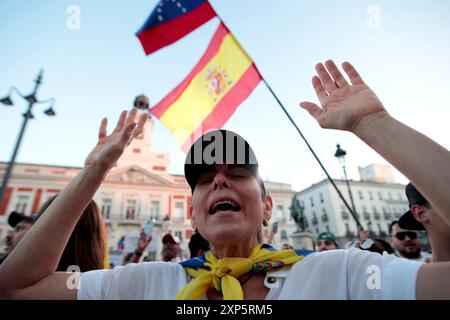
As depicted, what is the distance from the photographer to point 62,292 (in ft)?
4.10

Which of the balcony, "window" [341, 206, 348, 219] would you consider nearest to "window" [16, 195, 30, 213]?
the balcony

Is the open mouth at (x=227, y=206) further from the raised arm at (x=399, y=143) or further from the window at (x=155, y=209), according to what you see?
the window at (x=155, y=209)

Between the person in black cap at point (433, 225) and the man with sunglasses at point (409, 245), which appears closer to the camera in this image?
the person in black cap at point (433, 225)

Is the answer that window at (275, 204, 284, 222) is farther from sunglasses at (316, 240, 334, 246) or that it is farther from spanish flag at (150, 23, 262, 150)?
spanish flag at (150, 23, 262, 150)

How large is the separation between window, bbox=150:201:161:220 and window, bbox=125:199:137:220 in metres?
1.95

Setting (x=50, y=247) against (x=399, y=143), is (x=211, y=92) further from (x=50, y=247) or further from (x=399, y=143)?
(x=399, y=143)

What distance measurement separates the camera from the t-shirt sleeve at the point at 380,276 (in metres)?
→ 0.97

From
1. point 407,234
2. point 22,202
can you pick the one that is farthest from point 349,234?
point 22,202

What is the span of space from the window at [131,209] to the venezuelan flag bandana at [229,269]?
31.9m

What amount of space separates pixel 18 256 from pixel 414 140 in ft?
5.65

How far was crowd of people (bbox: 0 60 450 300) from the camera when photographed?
0.96m

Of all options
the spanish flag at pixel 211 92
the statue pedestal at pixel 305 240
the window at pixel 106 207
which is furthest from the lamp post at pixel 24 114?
the window at pixel 106 207

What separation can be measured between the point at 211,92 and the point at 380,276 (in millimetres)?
4491
